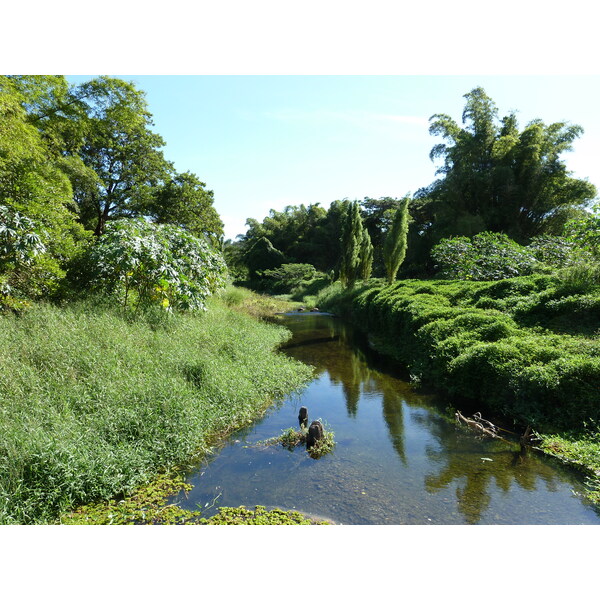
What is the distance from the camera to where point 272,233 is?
51.1 m

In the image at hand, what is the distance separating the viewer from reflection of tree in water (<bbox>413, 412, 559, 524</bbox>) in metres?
4.06

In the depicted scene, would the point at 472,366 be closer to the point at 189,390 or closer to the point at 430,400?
the point at 430,400

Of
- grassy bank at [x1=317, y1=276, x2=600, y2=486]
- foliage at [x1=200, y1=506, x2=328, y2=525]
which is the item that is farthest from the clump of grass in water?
grassy bank at [x1=317, y1=276, x2=600, y2=486]

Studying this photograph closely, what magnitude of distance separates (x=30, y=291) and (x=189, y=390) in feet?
14.9

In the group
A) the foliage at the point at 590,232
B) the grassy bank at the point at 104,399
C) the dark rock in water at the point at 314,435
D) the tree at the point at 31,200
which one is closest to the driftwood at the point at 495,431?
the dark rock in water at the point at 314,435

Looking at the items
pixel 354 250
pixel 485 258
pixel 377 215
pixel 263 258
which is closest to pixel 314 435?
pixel 485 258

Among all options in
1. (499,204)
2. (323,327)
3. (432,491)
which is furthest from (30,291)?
(499,204)

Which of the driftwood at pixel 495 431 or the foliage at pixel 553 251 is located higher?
the foliage at pixel 553 251

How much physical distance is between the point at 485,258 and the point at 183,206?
1368 centimetres

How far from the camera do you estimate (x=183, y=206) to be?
707 inches

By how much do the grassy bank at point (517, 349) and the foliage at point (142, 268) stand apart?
5.79 metres

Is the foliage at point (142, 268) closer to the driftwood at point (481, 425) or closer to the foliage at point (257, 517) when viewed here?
the foliage at point (257, 517)

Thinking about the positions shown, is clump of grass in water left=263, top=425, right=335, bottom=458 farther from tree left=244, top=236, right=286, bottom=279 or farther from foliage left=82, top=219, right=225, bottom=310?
tree left=244, top=236, right=286, bottom=279

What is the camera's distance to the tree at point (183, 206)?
17906mm
